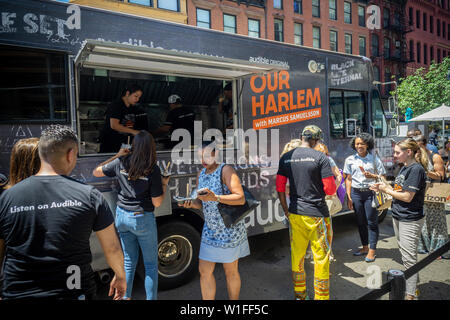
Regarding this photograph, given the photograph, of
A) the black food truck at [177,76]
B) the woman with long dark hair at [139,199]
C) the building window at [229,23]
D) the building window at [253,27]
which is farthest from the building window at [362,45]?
the woman with long dark hair at [139,199]

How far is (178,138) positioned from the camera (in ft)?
15.6

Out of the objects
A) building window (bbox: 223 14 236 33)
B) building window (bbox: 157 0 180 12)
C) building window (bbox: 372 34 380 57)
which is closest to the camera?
building window (bbox: 157 0 180 12)

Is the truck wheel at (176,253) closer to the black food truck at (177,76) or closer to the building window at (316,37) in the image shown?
the black food truck at (177,76)

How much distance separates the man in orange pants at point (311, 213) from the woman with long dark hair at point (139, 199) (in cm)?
140

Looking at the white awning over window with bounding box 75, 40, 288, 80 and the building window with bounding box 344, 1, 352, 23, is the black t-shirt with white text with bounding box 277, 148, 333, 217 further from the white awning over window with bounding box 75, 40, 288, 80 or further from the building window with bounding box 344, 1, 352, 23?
the building window with bounding box 344, 1, 352, 23

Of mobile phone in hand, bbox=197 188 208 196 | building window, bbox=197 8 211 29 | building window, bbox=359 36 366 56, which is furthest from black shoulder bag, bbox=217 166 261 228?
building window, bbox=359 36 366 56

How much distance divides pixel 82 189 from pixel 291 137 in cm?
363

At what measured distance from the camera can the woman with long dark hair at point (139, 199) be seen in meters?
2.98

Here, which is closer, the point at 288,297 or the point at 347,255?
the point at 288,297

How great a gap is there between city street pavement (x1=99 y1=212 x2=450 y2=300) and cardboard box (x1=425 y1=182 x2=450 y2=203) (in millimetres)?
1006

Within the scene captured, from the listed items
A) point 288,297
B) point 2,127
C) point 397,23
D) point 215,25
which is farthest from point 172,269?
point 397,23

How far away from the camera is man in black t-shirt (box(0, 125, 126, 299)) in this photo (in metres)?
1.62
